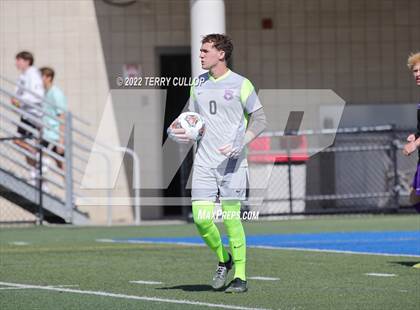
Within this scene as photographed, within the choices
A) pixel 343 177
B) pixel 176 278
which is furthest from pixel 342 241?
pixel 343 177

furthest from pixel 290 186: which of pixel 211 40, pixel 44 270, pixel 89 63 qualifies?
pixel 211 40

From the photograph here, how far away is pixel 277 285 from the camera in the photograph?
35.2ft

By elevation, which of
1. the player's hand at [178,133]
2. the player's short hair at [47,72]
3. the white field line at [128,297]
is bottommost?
the white field line at [128,297]

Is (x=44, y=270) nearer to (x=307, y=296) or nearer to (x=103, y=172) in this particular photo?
(x=307, y=296)

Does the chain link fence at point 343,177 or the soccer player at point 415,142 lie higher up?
the soccer player at point 415,142

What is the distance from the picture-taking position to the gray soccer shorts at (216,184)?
10.2 meters

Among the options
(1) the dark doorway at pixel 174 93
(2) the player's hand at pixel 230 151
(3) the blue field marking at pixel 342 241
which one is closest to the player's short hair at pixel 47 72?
(1) the dark doorway at pixel 174 93

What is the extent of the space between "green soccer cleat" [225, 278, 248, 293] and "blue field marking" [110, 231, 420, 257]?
13.5 ft

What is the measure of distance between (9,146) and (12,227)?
1769 millimetres

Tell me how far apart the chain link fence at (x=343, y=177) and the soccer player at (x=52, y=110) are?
3447mm

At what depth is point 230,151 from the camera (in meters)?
10.0

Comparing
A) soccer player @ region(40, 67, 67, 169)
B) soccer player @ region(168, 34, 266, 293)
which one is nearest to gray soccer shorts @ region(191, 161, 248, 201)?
soccer player @ region(168, 34, 266, 293)

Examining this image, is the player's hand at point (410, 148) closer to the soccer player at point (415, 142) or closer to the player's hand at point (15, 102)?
the soccer player at point (415, 142)

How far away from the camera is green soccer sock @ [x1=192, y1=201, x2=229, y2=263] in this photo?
1016 centimetres
